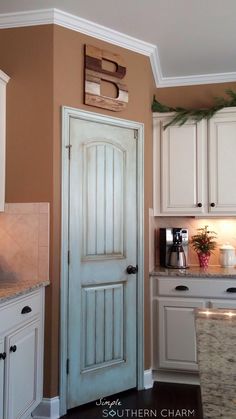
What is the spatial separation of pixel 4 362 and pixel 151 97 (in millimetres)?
2460

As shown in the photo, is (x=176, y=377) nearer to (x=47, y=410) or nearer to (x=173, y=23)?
(x=47, y=410)

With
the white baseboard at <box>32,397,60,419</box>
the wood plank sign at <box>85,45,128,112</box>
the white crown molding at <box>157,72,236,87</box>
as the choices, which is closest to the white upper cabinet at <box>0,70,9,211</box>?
the wood plank sign at <box>85,45,128,112</box>

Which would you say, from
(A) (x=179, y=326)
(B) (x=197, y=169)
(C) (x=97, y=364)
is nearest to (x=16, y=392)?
(C) (x=97, y=364)

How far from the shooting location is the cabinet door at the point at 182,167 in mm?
3154

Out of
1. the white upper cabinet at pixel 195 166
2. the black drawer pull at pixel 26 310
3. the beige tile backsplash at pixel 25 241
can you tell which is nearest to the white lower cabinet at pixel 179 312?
the white upper cabinet at pixel 195 166

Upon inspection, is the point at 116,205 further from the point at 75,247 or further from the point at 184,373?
the point at 184,373

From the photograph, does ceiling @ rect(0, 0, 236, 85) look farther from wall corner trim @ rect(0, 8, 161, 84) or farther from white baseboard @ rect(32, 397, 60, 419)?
white baseboard @ rect(32, 397, 60, 419)

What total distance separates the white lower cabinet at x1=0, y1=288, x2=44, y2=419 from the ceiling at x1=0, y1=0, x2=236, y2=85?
199cm

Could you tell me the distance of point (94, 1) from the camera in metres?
2.30

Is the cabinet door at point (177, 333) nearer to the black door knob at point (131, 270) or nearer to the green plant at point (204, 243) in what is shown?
the black door knob at point (131, 270)

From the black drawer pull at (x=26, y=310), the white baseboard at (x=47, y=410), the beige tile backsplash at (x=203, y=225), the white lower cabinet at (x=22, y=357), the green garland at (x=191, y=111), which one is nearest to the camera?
the white lower cabinet at (x=22, y=357)

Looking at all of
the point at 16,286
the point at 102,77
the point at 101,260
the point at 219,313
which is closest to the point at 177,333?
the point at 101,260

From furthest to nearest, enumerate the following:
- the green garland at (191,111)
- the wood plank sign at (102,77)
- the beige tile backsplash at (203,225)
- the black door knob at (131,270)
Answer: the beige tile backsplash at (203,225) < the green garland at (191,111) < the black door knob at (131,270) < the wood plank sign at (102,77)

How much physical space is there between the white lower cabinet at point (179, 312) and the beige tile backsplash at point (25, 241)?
1040 millimetres
